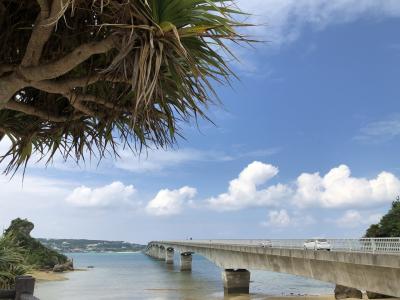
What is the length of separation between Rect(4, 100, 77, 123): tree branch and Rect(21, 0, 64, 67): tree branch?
2.93ft

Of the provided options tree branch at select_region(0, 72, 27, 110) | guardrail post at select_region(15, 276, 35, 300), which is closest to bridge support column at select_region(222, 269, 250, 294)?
guardrail post at select_region(15, 276, 35, 300)

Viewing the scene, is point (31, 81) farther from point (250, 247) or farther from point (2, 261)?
point (250, 247)

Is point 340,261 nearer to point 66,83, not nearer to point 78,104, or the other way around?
point 78,104

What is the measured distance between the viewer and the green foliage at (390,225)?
44.4 m

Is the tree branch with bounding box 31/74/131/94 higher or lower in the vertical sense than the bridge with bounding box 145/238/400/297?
higher

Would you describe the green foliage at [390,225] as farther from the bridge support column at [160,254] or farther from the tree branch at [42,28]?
the bridge support column at [160,254]

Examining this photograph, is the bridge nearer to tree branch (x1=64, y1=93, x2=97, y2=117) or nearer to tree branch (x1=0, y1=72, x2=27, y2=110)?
tree branch (x1=64, y1=93, x2=97, y2=117)

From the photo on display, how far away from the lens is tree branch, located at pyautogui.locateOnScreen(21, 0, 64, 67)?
471 centimetres

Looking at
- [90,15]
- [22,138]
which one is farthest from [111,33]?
[22,138]

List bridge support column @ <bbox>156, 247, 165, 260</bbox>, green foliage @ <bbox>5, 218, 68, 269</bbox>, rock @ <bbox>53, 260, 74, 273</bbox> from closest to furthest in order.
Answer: green foliage @ <bbox>5, 218, 68, 269</bbox>
rock @ <bbox>53, 260, 74, 273</bbox>
bridge support column @ <bbox>156, 247, 165, 260</bbox>

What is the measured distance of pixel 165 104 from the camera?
249 inches

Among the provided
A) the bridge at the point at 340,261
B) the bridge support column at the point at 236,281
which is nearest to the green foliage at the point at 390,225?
the bridge support column at the point at 236,281

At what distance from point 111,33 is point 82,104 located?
4.91ft

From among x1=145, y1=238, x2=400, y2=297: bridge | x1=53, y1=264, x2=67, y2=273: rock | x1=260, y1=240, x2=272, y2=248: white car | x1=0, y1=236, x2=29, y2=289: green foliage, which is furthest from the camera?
x1=53, y1=264, x2=67, y2=273: rock
